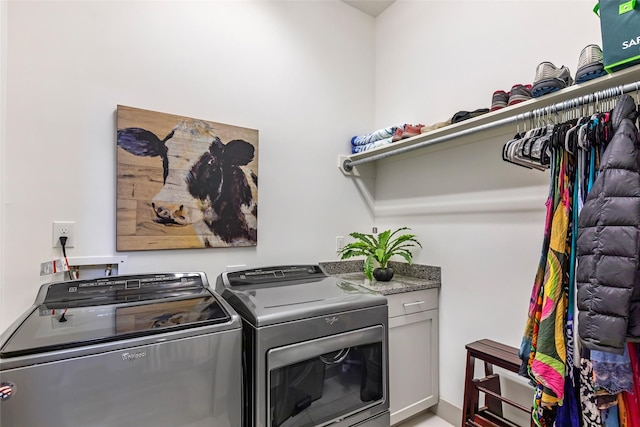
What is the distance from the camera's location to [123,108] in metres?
1.71

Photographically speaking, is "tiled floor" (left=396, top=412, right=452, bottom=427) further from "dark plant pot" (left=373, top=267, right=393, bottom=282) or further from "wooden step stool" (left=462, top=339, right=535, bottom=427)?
"dark plant pot" (left=373, top=267, right=393, bottom=282)

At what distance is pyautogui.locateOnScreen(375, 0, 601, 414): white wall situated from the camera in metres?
1.73

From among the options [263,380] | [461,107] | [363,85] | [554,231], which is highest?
[363,85]

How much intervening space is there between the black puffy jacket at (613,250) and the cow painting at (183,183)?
1692 millimetres

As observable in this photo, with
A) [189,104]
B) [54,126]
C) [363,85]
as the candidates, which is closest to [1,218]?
[54,126]

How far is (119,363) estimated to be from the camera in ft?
3.41

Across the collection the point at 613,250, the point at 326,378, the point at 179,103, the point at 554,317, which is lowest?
the point at 326,378

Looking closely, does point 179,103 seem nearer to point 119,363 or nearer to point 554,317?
point 119,363

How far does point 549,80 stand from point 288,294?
1540 millimetres

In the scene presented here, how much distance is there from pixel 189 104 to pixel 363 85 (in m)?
1.48

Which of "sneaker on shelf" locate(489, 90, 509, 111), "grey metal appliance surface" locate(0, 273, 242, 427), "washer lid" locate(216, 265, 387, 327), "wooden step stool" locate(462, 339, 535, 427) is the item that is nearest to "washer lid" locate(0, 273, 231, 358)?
"grey metal appliance surface" locate(0, 273, 242, 427)

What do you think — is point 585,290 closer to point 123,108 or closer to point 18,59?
point 123,108

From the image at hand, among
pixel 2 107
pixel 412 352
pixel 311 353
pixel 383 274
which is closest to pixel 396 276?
pixel 383 274

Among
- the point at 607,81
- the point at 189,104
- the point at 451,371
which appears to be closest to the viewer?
the point at 607,81
